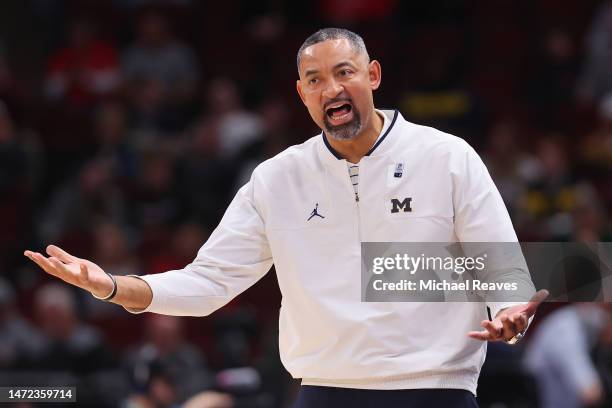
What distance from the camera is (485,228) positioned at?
4418mm

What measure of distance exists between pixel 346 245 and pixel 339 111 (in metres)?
0.52

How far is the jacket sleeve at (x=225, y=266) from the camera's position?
467 centimetres

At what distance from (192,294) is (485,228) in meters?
1.17

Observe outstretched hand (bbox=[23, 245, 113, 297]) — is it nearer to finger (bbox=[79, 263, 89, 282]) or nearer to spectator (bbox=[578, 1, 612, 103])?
finger (bbox=[79, 263, 89, 282])

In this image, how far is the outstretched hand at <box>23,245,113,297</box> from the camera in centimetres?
438

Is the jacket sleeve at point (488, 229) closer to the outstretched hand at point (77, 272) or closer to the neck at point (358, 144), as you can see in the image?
the neck at point (358, 144)

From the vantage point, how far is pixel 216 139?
11.4m

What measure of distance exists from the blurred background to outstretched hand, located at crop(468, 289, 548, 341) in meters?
3.48

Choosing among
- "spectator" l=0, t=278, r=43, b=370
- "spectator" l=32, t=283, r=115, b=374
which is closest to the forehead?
"spectator" l=32, t=283, r=115, b=374

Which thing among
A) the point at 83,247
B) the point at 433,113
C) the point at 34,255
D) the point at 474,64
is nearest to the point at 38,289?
the point at 83,247

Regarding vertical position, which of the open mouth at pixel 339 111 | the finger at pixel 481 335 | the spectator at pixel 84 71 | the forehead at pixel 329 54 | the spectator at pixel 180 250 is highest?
the forehead at pixel 329 54

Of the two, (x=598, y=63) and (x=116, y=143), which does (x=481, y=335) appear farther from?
(x=598, y=63)

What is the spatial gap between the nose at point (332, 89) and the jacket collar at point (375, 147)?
246mm

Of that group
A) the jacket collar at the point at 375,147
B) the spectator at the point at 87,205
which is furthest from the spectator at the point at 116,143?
the jacket collar at the point at 375,147
